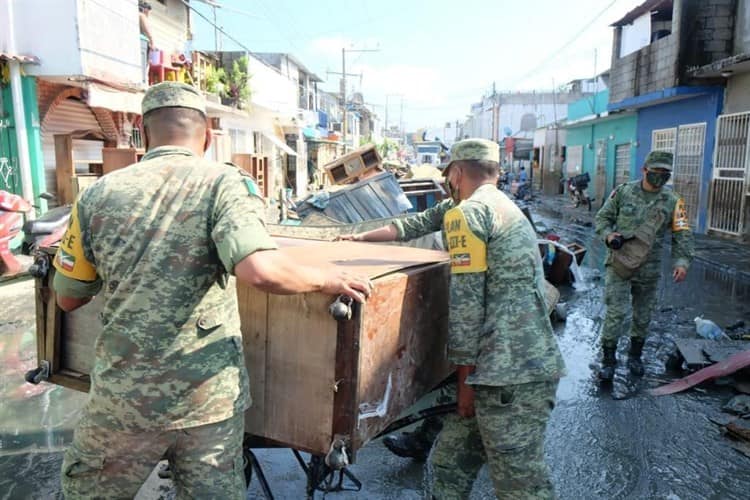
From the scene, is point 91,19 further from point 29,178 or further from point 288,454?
point 288,454

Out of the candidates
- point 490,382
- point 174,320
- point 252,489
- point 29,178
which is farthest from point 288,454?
point 29,178

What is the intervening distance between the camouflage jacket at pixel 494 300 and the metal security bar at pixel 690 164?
43.0 ft

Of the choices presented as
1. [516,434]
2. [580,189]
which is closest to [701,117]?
[580,189]

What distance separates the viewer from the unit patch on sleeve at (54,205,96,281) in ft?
5.97

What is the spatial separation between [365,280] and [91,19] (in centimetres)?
1052

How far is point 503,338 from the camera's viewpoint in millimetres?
2234

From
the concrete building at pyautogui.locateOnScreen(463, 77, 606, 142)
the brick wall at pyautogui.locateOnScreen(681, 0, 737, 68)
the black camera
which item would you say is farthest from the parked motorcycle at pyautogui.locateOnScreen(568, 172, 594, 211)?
the concrete building at pyautogui.locateOnScreen(463, 77, 606, 142)

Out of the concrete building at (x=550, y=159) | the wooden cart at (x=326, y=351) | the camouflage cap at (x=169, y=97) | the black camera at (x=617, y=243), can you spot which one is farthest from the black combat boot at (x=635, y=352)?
the concrete building at (x=550, y=159)

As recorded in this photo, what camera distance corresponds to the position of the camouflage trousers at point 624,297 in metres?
4.67

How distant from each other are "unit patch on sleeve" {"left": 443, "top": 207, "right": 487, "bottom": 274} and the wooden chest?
0.14 meters

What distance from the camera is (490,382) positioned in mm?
2205

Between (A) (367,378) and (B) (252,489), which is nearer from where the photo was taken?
(A) (367,378)

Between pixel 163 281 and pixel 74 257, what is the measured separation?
35cm

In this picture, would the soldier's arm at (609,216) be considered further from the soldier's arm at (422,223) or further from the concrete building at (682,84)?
the concrete building at (682,84)
